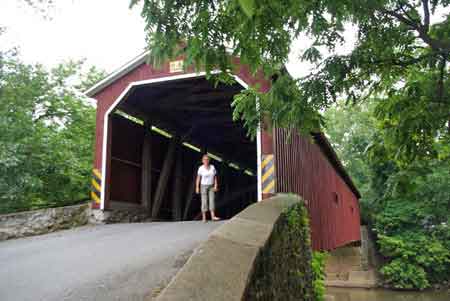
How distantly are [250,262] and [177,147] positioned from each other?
7.85m

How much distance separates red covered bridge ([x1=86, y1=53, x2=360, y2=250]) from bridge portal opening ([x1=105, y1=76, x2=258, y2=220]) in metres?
0.02

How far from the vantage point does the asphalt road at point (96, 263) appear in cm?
302

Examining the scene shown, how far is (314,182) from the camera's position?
1019cm

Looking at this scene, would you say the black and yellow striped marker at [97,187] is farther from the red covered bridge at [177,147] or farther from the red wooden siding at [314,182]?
the red wooden siding at [314,182]

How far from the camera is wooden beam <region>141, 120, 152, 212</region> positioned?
29.1 feet

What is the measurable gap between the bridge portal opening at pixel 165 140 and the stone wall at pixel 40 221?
568 millimetres

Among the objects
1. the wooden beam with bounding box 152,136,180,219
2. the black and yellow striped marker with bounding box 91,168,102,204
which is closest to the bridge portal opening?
the wooden beam with bounding box 152,136,180,219

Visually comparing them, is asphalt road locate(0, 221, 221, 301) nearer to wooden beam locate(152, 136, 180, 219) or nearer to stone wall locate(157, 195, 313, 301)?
stone wall locate(157, 195, 313, 301)

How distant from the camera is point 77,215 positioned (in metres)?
7.21

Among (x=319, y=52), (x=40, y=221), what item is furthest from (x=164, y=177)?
(x=319, y=52)

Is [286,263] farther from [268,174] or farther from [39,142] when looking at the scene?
[39,142]

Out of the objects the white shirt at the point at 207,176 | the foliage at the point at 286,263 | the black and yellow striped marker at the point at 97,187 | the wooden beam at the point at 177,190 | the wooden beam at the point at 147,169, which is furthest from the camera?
the wooden beam at the point at 177,190

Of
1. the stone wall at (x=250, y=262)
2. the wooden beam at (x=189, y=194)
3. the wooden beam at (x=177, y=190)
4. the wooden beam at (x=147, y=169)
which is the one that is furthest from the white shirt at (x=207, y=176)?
the wooden beam at (x=189, y=194)

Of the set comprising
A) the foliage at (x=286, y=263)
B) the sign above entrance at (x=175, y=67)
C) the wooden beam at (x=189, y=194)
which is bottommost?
the foliage at (x=286, y=263)
